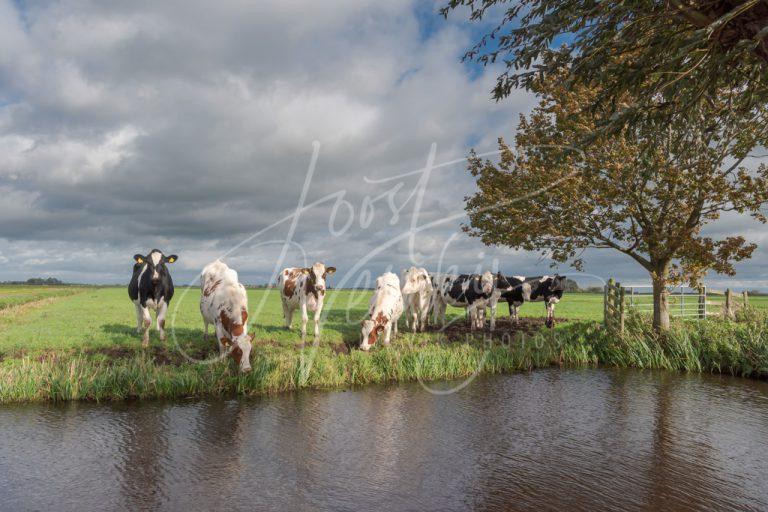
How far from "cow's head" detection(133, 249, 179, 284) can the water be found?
219 inches

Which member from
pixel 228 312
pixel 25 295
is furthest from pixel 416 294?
pixel 25 295

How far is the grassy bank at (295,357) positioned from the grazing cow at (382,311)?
0.58 m

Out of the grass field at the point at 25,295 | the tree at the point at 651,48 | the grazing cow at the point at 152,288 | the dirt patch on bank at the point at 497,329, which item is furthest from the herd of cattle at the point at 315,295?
the grass field at the point at 25,295

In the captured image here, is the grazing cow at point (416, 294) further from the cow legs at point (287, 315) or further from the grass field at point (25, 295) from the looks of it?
the grass field at point (25, 295)

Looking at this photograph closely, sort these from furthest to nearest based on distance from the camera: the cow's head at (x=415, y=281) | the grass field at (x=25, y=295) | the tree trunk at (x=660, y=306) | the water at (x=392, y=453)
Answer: the grass field at (x=25, y=295) < the cow's head at (x=415, y=281) < the tree trunk at (x=660, y=306) < the water at (x=392, y=453)

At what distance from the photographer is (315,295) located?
54.4 ft

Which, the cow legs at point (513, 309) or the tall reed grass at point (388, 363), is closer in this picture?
the tall reed grass at point (388, 363)

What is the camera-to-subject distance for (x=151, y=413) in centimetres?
945

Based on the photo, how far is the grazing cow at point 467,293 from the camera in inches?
792

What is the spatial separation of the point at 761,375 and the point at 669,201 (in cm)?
644

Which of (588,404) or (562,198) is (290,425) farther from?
(562,198)

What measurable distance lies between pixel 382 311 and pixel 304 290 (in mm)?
3143

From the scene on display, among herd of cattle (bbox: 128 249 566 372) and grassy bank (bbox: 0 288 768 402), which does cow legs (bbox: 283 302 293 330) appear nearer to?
herd of cattle (bbox: 128 249 566 372)

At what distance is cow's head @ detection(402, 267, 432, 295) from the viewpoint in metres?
19.1
